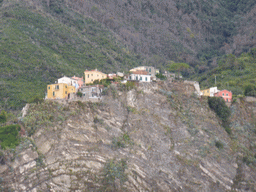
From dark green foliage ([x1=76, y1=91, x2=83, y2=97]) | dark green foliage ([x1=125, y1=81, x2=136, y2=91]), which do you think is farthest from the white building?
dark green foliage ([x1=76, y1=91, x2=83, y2=97])

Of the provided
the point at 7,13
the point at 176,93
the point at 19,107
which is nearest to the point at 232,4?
the point at 7,13

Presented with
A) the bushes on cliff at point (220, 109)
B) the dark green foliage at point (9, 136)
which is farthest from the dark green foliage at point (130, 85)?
the dark green foliage at point (9, 136)

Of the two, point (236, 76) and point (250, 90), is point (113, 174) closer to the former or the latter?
point (250, 90)

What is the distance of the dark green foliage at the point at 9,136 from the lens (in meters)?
34.4

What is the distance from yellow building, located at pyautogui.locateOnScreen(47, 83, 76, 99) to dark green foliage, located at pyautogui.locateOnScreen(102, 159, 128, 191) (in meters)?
10.2

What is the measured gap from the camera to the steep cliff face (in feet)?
115

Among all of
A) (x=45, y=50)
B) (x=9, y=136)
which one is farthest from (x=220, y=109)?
(x=45, y=50)

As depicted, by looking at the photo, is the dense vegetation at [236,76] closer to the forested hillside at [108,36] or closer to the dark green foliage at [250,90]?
the dark green foliage at [250,90]

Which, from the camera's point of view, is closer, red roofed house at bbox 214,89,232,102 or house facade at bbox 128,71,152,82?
house facade at bbox 128,71,152,82

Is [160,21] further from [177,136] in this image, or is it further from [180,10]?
[177,136]

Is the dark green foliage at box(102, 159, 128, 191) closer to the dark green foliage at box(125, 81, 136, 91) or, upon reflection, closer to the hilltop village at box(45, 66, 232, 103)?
the hilltop village at box(45, 66, 232, 103)

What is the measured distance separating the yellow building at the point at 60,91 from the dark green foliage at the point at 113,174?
10.2 meters

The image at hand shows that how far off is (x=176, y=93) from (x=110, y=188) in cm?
1825

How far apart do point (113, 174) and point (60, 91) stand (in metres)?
12.5
